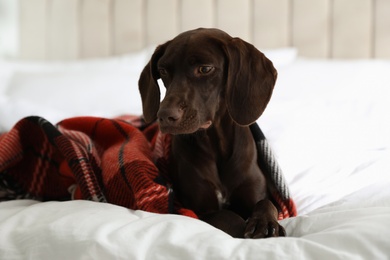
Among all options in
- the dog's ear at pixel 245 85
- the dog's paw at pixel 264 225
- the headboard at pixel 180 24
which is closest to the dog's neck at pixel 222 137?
the dog's ear at pixel 245 85

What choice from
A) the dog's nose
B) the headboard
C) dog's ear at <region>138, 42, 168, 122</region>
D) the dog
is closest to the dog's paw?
the dog

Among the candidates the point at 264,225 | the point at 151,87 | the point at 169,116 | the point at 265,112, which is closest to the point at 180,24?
the point at 265,112

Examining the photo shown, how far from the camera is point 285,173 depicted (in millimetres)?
1432

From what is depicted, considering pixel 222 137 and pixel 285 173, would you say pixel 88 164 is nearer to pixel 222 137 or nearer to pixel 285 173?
pixel 222 137

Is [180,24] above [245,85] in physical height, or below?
above

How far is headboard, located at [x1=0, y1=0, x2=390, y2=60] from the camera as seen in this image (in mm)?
2408

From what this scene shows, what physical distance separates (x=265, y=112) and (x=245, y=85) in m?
0.58

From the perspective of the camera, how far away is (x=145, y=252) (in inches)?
28.0

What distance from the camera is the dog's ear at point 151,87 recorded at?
1300 millimetres

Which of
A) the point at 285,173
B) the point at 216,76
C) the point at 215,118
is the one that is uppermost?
the point at 216,76

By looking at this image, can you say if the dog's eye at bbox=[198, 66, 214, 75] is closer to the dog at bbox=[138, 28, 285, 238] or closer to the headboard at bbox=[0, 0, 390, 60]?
the dog at bbox=[138, 28, 285, 238]

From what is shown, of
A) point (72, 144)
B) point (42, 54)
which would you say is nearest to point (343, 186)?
point (72, 144)

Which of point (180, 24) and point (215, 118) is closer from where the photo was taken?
point (215, 118)

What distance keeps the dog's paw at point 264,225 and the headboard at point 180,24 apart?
1593 mm
